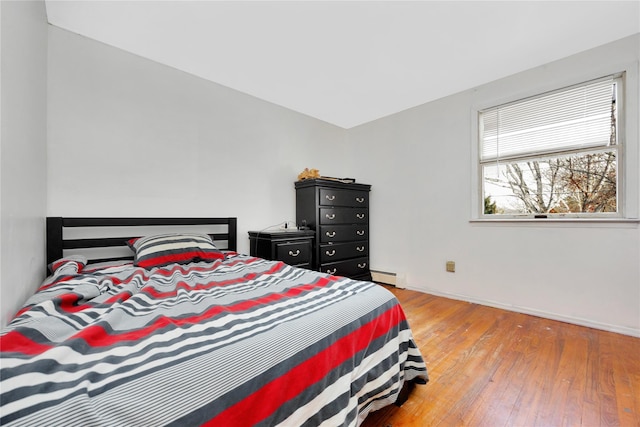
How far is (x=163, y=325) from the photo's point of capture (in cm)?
84

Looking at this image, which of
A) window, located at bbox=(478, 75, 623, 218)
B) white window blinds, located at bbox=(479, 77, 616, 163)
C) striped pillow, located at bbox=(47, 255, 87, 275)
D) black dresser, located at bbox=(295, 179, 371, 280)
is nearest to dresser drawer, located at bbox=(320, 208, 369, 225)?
black dresser, located at bbox=(295, 179, 371, 280)

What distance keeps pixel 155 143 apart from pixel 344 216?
2190mm

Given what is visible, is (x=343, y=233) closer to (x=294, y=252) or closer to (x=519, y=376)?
(x=294, y=252)

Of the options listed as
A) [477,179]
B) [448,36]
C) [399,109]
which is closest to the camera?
[448,36]

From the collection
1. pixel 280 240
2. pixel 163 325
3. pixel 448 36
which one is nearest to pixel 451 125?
pixel 448 36

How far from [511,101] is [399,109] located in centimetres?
122

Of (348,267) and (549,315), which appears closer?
(549,315)

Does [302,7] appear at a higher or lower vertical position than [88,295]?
higher

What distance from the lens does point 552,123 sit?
97.5 inches

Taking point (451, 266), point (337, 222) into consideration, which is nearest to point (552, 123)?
point (451, 266)

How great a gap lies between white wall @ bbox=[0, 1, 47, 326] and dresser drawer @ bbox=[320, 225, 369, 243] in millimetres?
2349

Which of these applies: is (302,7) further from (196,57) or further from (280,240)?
(280,240)

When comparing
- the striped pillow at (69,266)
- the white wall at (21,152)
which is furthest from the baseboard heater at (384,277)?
the white wall at (21,152)

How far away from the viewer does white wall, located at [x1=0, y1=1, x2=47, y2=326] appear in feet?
3.08
